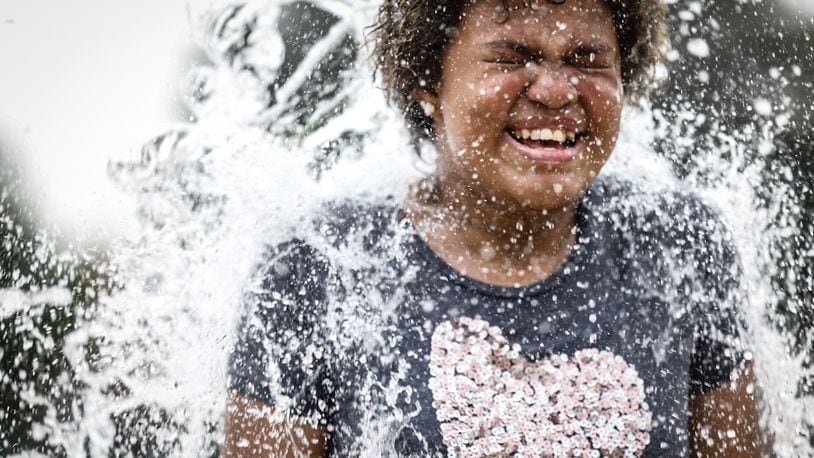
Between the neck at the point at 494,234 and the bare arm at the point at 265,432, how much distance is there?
1.58 ft

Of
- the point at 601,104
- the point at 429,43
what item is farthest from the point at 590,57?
the point at 429,43

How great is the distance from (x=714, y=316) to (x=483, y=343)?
538mm

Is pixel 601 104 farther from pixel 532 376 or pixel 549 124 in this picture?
pixel 532 376

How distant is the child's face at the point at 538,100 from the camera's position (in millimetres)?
1497

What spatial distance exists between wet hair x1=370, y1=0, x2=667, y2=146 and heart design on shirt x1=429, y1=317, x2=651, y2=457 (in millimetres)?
610

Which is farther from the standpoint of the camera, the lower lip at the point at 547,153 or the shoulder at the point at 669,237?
the shoulder at the point at 669,237

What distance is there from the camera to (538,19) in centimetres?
150

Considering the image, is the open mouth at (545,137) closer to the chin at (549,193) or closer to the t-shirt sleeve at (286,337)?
the chin at (549,193)

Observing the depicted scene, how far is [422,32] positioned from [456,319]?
668 mm

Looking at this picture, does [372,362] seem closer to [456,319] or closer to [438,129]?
[456,319]

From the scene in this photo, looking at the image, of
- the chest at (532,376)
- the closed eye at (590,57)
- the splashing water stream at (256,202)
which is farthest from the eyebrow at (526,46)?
the chest at (532,376)

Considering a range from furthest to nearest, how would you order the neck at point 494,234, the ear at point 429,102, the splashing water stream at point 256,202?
the splashing water stream at point 256,202 → the ear at point 429,102 → the neck at point 494,234

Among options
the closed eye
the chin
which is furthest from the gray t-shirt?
the closed eye

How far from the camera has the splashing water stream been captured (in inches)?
76.9
